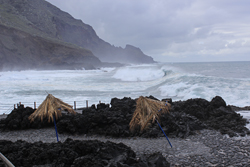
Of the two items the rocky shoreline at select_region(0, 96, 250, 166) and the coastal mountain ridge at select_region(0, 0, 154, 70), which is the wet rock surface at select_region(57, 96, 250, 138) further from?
the coastal mountain ridge at select_region(0, 0, 154, 70)

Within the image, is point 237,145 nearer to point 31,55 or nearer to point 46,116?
point 46,116

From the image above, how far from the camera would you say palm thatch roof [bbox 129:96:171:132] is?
802cm

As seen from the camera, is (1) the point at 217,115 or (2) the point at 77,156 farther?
(1) the point at 217,115

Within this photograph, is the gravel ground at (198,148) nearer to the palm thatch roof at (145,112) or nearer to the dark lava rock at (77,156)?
the palm thatch roof at (145,112)

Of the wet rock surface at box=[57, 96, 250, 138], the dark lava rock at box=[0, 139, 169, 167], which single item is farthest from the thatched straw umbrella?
the dark lava rock at box=[0, 139, 169, 167]

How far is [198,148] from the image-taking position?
22.5ft

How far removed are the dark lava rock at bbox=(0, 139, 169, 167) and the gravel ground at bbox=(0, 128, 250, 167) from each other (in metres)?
1.15

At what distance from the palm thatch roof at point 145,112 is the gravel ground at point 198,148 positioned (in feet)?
1.66

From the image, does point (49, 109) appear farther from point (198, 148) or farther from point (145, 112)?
point (198, 148)

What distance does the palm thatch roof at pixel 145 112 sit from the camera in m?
8.02

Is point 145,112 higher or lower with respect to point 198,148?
higher

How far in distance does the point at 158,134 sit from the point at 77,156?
3.70 meters

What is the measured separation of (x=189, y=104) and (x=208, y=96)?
8611 millimetres

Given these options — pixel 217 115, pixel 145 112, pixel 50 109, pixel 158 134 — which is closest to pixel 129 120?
pixel 145 112
